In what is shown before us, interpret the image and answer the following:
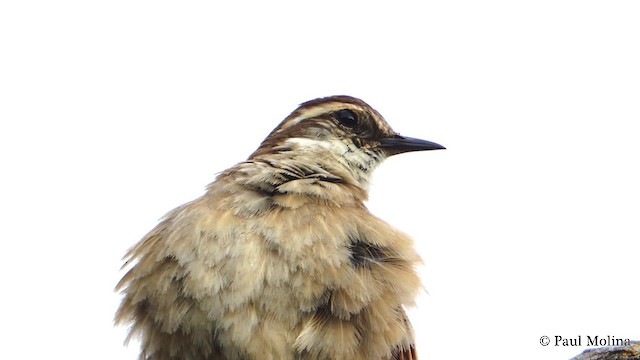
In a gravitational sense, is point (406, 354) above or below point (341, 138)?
below

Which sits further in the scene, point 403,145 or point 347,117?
point 403,145

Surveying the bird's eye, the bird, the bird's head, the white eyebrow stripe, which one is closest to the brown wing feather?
the bird

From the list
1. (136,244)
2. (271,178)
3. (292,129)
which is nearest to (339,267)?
(271,178)

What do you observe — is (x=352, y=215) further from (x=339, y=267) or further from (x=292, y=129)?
(x=292, y=129)

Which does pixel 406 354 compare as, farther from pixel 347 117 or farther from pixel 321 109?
pixel 321 109

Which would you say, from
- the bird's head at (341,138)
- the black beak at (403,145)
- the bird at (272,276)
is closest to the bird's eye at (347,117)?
the bird's head at (341,138)

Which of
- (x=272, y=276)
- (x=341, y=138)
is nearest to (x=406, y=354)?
(x=272, y=276)

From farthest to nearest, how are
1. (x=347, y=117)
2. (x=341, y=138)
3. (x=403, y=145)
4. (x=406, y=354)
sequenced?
(x=403, y=145), (x=347, y=117), (x=341, y=138), (x=406, y=354)
